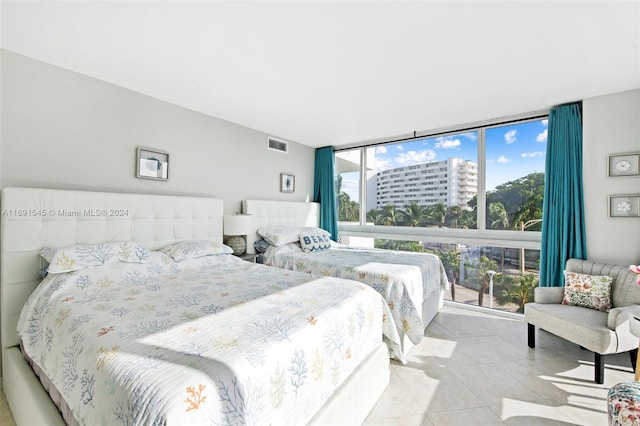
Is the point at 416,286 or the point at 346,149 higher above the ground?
the point at 346,149

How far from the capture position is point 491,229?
3.68 m

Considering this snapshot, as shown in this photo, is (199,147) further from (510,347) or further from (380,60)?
(510,347)

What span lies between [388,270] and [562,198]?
2119 millimetres

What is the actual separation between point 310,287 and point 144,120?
7.74ft

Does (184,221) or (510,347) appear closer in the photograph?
(510,347)

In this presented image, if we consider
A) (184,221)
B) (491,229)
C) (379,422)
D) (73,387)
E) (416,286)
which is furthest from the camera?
(491,229)

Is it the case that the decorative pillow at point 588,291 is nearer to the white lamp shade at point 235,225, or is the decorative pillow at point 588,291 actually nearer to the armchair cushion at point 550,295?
the armchair cushion at point 550,295

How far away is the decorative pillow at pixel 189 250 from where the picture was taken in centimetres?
252

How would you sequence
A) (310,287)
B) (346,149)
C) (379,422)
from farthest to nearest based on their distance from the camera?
(346,149) < (310,287) < (379,422)

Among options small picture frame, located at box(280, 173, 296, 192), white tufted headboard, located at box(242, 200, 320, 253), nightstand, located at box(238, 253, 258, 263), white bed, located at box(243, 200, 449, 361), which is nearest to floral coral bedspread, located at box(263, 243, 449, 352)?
white bed, located at box(243, 200, 449, 361)

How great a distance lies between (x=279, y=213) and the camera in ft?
13.7

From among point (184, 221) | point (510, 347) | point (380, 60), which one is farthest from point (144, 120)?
point (510, 347)

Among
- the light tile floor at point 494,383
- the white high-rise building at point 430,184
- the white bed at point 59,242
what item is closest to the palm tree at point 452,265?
the white high-rise building at point 430,184

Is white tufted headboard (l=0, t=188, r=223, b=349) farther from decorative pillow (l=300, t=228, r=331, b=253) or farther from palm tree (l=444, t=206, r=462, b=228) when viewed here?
palm tree (l=444, t=206, r=462, b=228)
